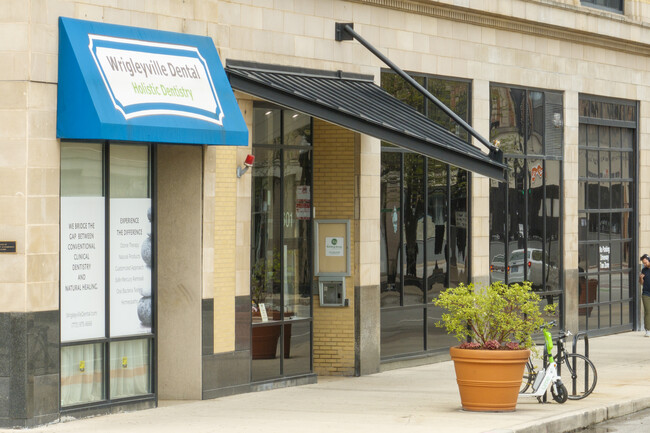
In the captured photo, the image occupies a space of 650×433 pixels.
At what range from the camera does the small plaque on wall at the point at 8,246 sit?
1298cm

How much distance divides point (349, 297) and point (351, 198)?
4.98 feet

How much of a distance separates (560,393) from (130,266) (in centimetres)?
564

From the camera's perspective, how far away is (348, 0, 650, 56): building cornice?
1973cm

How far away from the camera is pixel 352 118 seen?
52.2 ft

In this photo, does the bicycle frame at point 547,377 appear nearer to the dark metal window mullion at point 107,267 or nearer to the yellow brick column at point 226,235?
the yellow brick column at point 226,235

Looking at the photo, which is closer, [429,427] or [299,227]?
[429,427]

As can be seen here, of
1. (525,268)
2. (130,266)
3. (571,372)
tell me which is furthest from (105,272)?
(525,268)

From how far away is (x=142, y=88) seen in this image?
1393 centimetres

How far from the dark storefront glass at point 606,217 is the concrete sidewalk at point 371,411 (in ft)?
22.5

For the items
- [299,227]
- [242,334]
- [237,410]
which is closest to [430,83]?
[299,227]

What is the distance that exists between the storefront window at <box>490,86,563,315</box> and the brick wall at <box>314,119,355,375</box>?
4.35 m

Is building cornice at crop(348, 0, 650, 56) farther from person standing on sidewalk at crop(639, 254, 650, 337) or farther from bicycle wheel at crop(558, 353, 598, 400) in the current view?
bicycle wheel at crop(558, 353, 598, 400)

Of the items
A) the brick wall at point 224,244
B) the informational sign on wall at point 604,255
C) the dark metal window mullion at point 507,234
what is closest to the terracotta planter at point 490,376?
the brick wall at point 224,244

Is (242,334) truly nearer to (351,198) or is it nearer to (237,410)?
(237,410)
